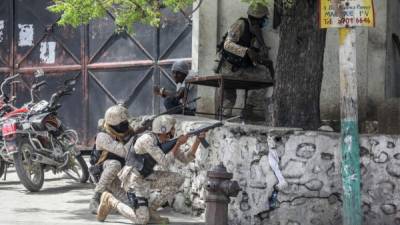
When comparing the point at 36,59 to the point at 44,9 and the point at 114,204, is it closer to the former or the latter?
the point at 44,9

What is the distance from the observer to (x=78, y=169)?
453 inches

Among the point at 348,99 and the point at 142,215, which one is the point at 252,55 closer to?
the point at 142,215

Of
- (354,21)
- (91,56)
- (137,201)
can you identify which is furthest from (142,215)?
(91,56)

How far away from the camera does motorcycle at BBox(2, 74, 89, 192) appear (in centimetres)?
995

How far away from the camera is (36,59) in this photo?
14.9m

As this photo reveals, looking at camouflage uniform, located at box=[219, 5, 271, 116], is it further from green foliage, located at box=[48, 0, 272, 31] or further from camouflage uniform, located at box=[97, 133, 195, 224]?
camouflage uniform, located at box=[97, 133, 195, 224]

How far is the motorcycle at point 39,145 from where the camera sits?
392 inches

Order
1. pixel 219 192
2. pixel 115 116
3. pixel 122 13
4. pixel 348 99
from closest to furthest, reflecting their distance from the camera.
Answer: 1. pixel 348 99
2. pixel 219 192
3. pixel 115 116
4. pixel 122 13

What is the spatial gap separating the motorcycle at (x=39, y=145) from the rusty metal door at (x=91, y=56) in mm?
2721

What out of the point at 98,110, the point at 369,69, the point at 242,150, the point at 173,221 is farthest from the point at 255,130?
the point at 98,110

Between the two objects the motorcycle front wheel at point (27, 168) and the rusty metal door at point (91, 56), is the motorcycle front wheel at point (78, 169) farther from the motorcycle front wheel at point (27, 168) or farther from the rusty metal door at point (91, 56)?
the rusty metal door at point (91, 56)

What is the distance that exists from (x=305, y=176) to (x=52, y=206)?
338cm

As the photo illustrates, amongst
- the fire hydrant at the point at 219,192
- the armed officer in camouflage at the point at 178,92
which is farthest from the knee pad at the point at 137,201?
the armed officer in camouflage at the point at 178,92

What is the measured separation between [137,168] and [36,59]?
303 inches
